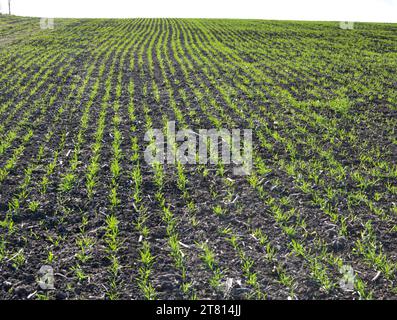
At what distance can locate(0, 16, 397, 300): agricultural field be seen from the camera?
484 cm

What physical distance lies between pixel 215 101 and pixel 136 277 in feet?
28.0

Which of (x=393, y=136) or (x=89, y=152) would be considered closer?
(x=89, y=152)

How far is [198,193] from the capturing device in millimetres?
6938

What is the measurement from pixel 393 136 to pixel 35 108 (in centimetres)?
918

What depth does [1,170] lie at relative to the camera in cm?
762

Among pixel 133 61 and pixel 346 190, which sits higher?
pixel 133 61

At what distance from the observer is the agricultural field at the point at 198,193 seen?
484 centimetres

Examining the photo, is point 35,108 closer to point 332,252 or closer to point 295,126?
point 295,126

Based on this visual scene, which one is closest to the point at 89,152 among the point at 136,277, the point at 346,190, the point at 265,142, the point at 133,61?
the point at 265,142

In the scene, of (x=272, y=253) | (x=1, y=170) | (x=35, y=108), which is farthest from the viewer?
(x=35, y=108)

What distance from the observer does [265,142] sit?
30.2ft
